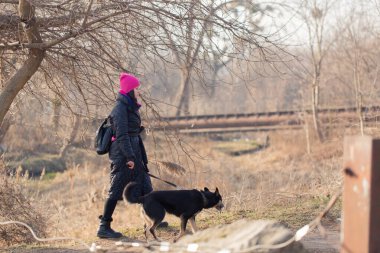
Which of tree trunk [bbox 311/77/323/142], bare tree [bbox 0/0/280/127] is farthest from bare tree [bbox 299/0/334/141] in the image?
bare tree [bbox 0/0/280/127]

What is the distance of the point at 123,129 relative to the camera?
8.45 meters

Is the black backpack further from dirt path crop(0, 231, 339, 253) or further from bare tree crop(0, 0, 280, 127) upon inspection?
bare tree crop(0, 0, 280, 127)

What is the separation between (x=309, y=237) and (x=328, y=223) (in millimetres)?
1215

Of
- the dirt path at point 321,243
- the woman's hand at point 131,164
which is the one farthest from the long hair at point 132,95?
the dirt path at point 321,243

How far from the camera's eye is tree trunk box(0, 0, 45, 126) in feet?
30.0

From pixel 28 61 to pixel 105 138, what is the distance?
1971 mm

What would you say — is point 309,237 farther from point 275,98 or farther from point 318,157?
point 275,98

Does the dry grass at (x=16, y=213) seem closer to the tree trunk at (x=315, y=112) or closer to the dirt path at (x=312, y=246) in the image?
the dirt path at (x=312, y=246)

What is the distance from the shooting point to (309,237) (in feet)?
29.4

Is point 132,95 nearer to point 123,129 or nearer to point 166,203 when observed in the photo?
point 123,129

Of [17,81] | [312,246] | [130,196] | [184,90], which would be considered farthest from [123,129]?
[184,90]

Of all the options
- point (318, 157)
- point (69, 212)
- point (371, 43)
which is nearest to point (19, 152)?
point (69, 212)

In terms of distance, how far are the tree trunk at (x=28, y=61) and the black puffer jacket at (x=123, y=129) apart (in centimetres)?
183

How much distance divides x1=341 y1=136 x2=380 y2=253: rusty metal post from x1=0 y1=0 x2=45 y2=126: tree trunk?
553 centimetres
